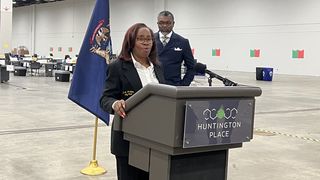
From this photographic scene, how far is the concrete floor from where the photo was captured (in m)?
4.63

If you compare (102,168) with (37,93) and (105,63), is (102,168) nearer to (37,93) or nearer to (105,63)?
(105,63)

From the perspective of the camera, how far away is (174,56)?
15.1ft

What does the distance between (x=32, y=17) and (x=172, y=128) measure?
45.7 m

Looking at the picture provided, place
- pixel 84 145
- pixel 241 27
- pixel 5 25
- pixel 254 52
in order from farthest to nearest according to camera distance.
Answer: pixel 241 27, pixel 254 52, pixel 5 25, pixel 84 145

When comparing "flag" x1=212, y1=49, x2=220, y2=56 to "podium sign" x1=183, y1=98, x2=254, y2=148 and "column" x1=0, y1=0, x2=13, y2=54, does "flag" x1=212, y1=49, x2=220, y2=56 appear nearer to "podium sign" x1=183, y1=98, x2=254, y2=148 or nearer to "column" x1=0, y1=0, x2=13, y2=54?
"column" x1=0, y1=0, x2=13, y2=54

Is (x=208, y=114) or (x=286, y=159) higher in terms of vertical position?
(x=208, y=114)

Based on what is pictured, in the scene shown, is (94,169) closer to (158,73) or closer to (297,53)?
(158,73)

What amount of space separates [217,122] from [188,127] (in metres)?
0.15

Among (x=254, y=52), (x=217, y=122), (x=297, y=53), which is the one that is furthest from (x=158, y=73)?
(x=254, y=52)

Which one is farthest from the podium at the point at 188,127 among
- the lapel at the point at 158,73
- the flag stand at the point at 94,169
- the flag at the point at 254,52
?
the flag at the point at 254,52

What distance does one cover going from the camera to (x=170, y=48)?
4.58 m

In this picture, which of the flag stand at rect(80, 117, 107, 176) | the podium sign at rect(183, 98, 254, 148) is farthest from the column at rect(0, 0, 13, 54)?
the podium sign at rect(183, 98, 254, 148)

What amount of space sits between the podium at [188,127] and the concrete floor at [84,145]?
1735 mm

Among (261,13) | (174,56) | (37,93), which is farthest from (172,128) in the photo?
(261,13)
